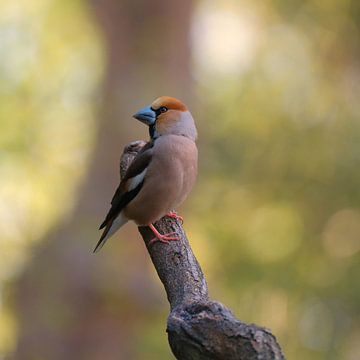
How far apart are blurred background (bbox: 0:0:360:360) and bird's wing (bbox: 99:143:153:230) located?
9.05 feet

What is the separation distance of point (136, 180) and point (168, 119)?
42 cm

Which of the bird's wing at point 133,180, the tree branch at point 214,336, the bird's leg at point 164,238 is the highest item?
the bird's wing at point 133,180

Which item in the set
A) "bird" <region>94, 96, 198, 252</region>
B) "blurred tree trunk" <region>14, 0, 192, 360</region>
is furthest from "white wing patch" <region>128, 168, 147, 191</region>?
"blurred tree trunk" <region>14, 0, 192, 360</region>

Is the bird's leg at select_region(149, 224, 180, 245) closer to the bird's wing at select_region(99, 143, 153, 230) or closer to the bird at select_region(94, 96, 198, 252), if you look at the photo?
the bird at select_region(94, 96, 198, 252)

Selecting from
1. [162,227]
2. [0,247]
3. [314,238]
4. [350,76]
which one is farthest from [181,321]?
[350,76]

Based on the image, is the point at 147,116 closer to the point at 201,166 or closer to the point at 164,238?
the point at 164,238

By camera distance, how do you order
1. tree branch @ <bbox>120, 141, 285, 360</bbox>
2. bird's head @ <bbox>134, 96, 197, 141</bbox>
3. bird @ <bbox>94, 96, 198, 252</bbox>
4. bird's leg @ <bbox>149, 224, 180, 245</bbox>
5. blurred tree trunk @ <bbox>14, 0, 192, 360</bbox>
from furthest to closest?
blurred tree trunk @ <bbox>14, 0, 192, 360</bbox>, bird's head @ <bbox>134, 96, 197, 141</bbox>, bird @ <bbox>94, 96, 198, 252</bbox>, bird's leg @ <bbox>149, 224, 180, 245</bbox>, tree branch @ <bbox>120, 141, 285, 360</bbox>

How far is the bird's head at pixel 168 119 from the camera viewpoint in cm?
414

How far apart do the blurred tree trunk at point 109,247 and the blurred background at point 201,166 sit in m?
0.01

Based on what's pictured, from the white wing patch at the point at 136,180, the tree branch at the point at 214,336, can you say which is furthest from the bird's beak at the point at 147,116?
the tree branch at the point at 214,336

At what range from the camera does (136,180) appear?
3967mm

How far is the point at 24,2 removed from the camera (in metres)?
Result: 10.1

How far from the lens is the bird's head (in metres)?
4.14

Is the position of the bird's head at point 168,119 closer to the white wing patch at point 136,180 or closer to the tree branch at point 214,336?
the white wing patch at point 136,180
